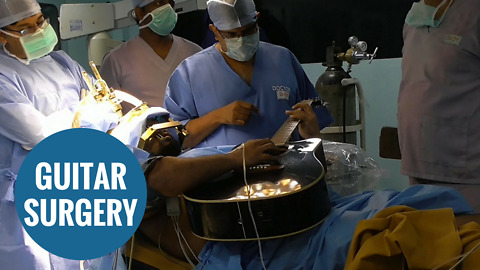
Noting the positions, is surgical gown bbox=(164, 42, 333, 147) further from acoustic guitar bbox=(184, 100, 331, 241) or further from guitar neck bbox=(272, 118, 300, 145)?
acoustic guitar bbox=(184, 100, 331, 241)

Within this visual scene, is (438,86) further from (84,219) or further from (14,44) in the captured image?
(14,44)

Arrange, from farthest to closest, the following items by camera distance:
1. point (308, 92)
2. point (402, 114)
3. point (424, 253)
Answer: point (308, 92), point (402, 114), point (424, 253)

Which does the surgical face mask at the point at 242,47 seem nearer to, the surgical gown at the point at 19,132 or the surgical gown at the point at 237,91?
the surgical gown at the point at 237,91

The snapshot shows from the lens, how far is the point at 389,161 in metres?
2.03

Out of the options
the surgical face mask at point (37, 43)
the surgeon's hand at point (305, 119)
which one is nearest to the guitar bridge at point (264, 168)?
the surgeon's hand at point (305, 119)

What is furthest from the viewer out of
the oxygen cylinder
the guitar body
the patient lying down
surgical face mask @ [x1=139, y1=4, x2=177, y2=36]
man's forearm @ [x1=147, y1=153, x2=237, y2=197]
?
the oxygen cylinder

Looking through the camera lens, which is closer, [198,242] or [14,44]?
[198,242]

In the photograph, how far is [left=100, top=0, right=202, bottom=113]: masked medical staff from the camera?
1.89 meters

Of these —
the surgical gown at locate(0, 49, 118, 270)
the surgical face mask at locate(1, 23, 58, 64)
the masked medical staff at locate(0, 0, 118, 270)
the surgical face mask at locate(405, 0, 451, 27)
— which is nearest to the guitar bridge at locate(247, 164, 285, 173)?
the masked medical staff at locate(0, 0, 118, 270)

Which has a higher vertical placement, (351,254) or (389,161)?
(351,254)

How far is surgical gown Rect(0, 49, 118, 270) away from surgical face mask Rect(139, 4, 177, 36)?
1.53 ft

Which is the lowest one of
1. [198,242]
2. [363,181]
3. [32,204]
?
[363,181]

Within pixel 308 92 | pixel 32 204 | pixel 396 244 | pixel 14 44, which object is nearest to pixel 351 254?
pixel 396 244

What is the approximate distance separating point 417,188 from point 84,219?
0.67 meters
